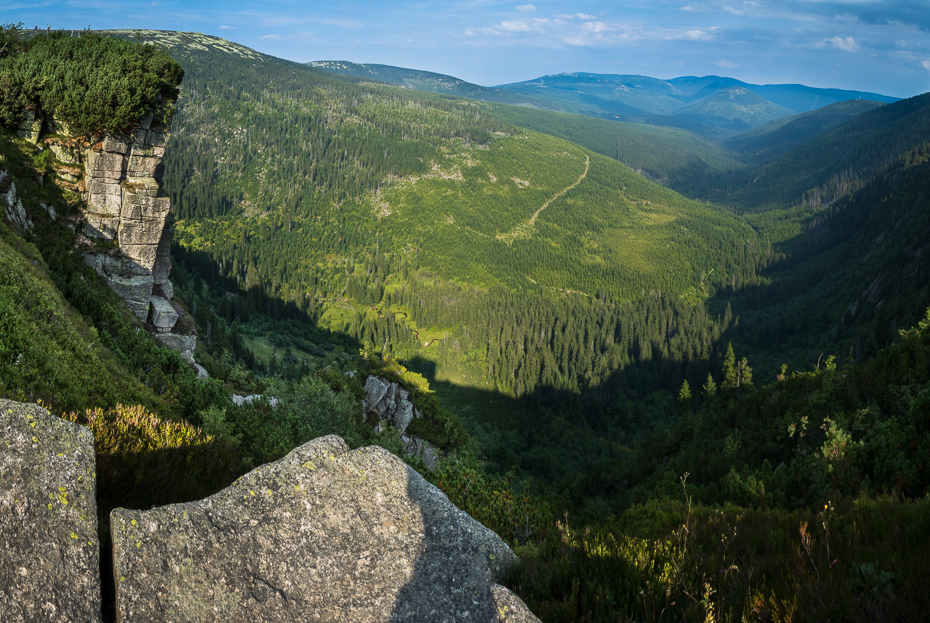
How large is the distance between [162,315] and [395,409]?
79.4 feet

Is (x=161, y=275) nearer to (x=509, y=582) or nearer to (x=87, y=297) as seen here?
(x=87, y=297)

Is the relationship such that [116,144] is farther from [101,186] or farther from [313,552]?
[313,552]

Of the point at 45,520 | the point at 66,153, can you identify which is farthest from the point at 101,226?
the point at 45,520

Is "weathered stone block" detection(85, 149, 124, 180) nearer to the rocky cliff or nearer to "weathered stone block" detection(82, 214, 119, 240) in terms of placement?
the rocky cliff

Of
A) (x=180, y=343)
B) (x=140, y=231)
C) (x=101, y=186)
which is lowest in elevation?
(x=180, y=343)

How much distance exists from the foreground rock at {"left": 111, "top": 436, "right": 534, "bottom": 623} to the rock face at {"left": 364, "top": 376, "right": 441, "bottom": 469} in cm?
4147

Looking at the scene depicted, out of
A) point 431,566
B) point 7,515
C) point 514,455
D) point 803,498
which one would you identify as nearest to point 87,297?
point 7,515

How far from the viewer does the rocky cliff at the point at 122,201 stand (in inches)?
1278

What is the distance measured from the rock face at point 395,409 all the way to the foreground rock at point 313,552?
136ft

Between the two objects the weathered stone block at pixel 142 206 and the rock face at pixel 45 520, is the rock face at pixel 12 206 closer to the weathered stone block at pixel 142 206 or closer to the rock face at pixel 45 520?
the weathered stone block at pixel 142 206

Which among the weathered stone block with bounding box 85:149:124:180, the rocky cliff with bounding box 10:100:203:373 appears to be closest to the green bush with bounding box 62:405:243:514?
the rocky cliff with bounding box 10:100:203:373

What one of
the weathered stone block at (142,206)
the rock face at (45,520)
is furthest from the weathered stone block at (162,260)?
the rock face at (45,520)

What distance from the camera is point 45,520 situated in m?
5.73

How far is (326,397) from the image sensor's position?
34812 millimetres
